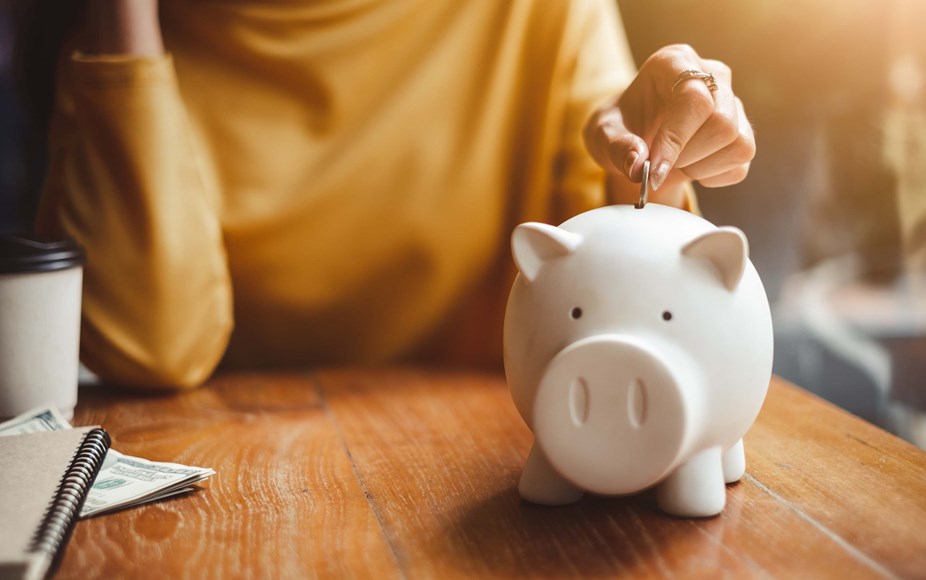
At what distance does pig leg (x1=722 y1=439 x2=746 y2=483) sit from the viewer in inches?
26.4

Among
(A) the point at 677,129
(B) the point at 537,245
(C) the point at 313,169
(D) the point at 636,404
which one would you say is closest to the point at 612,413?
(D) the point at 636,404

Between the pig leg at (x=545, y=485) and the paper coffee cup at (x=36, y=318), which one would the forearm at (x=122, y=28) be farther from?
the pig leg at (x=545, y=485)

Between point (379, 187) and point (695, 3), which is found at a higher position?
point (695, 3)

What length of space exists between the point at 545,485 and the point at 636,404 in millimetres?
126

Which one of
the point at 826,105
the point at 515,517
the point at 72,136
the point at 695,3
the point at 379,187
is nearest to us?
the point at 515,517

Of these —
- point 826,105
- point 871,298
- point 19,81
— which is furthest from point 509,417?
point 871,298

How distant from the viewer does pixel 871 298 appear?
77.3 inches

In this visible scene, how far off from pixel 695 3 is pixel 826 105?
0.38 metres

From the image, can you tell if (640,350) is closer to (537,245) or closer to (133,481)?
(537,245)

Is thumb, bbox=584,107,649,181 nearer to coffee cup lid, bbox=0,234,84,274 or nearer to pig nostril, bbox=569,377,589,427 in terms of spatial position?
pig nostril, bbox=569,377,589,427

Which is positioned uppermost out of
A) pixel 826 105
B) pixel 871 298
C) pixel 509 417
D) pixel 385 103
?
pixel 385 103

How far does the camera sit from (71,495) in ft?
1.94

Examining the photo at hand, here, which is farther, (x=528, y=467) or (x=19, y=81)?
(x=19, y=81)

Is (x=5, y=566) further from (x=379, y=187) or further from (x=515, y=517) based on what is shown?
(x=379, y=187)
